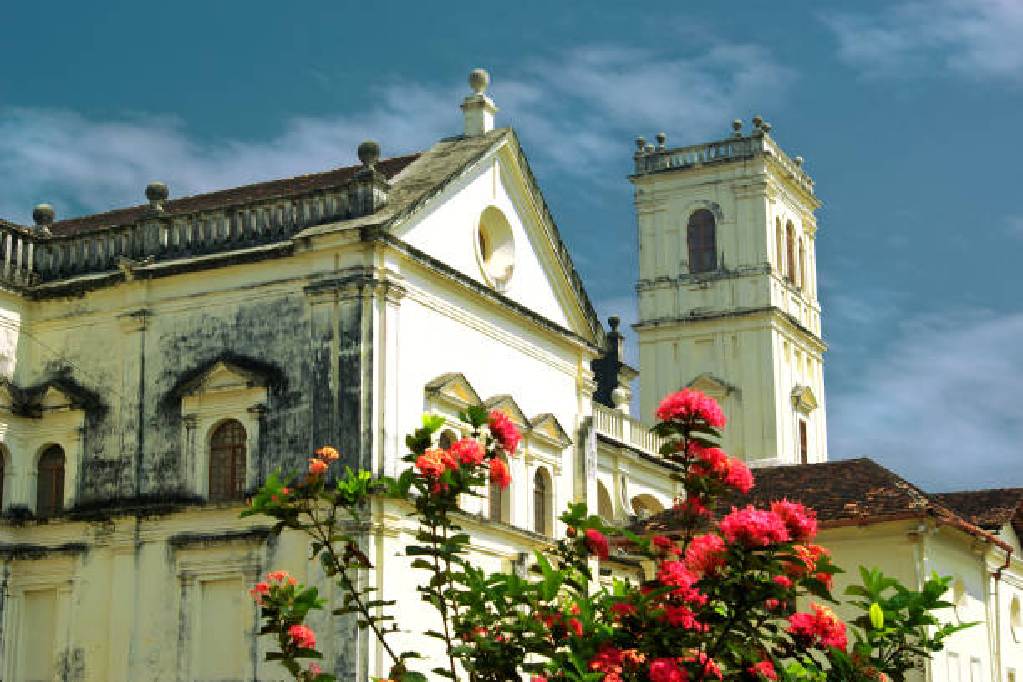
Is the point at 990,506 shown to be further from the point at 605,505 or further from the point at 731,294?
A: the point at 731,294

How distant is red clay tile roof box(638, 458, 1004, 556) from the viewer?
1123 inches

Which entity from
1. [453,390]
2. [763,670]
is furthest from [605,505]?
[763,670]

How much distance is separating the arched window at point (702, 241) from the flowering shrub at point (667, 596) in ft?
137

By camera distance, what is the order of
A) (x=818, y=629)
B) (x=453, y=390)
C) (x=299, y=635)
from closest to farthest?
(x=818, y=629) < (x=299, y=635) < (x=453, y=390)

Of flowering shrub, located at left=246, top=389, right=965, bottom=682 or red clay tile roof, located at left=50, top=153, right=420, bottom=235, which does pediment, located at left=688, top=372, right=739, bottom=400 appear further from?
flowering shrub, located at left=246, top=389, right=965, bottom=682

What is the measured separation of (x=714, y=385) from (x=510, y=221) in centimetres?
2352

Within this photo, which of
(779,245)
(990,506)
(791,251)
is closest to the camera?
(990,506)

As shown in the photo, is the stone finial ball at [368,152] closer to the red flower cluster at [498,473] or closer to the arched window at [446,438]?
the arched window at [446,438]

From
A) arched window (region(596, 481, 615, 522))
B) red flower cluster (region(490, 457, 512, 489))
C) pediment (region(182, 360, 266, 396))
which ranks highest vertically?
pediment (region(182, 360, 266, 396))

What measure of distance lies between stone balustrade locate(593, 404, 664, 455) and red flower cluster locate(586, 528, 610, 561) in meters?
23.9

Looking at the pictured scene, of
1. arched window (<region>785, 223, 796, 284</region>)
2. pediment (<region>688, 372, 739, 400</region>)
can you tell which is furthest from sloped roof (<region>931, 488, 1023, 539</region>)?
arched window (<region>785, 223, 796, 284</region>)

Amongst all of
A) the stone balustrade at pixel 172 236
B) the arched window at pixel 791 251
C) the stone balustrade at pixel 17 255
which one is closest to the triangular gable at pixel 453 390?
the stone balustrade at pixel 172 236

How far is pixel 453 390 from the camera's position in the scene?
87.0 feet

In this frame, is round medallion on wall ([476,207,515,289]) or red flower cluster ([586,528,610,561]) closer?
red flower cluster ([586,528,610,561])
